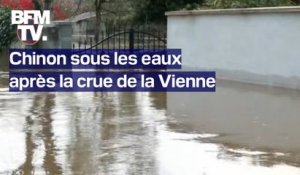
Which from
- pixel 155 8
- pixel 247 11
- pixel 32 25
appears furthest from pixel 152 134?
pixel 155 8

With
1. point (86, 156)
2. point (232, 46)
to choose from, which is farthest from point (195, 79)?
point (86, 156)

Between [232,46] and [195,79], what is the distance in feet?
4.28

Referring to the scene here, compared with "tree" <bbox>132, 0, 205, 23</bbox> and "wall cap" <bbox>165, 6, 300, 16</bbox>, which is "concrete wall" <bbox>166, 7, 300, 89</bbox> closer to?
"wall cap" <bbox>165, 6, 300, 16</bbox>

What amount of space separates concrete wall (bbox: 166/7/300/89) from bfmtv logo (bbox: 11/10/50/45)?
4682 millimetres

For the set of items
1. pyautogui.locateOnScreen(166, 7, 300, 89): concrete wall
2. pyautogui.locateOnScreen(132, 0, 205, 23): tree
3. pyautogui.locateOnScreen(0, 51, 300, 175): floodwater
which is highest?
pyautogui.locateOnScreen(132, 0, 205, 23): tree

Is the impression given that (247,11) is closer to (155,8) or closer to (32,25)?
(32,25)

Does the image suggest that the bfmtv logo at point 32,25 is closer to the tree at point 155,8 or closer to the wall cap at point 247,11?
the wall cap at point 247,11

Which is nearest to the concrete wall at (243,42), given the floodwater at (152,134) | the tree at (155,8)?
the floodwater at (152,134)

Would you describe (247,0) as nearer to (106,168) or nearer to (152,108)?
(152,108)

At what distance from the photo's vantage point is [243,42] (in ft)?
49.4

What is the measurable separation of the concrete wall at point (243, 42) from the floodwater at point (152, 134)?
43.1 inches

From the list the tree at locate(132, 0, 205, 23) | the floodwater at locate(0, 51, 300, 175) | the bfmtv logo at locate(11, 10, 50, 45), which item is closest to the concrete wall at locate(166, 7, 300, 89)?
the floodwater at locate(0, 51, 300, 175)

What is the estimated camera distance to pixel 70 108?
11.3 metres

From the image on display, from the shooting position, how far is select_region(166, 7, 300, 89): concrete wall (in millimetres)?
13539
